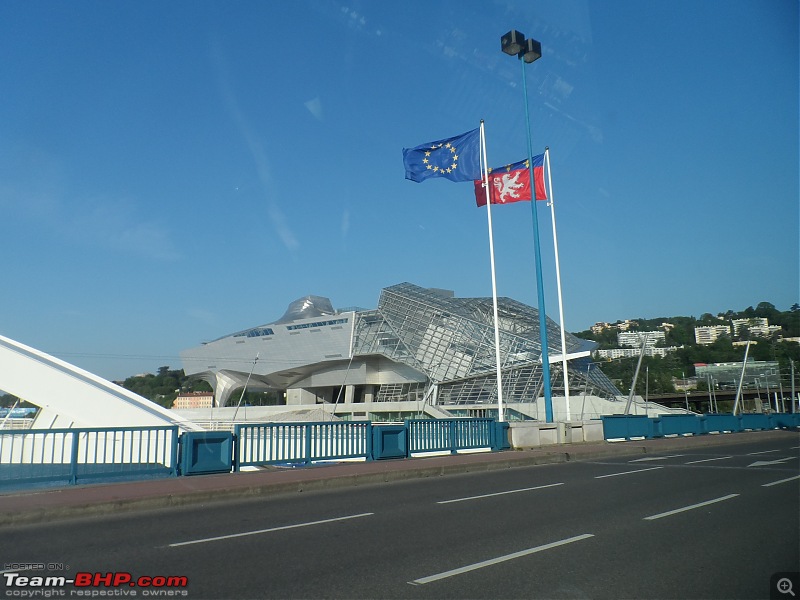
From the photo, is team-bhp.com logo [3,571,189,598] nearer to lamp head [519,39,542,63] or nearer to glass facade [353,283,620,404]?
lamp head [519,39,542,63]

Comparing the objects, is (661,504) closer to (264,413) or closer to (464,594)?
(464,594)

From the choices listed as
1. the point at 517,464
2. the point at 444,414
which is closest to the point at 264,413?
the point at 444,414

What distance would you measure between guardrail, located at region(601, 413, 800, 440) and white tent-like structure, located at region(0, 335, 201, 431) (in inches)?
766

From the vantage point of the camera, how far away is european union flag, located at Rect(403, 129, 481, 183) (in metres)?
26.1

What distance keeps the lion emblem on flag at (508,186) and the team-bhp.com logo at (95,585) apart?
2201 centimetres

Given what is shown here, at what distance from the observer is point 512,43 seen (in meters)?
24.5

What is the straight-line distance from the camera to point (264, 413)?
78.4 meters

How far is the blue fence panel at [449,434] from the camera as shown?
2103 centimetres

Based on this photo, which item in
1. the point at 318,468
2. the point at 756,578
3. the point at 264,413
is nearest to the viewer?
the point at 756,578

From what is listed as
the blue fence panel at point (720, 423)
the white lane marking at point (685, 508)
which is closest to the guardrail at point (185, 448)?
the white lane marking at point (685, 508)

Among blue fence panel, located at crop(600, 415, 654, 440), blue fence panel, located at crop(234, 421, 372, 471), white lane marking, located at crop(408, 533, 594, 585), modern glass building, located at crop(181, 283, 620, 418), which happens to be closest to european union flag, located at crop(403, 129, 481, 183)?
blue fence panel, located at crop(234, 421, 372, 471)

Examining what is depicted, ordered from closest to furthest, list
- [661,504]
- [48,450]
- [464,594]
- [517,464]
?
[464,594]
[661,504]
[48,450]
[517,464]

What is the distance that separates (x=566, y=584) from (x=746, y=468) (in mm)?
14172

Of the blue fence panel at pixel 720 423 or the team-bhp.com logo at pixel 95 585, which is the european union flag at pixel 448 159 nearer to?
the blue fence panel at pixel 720 423
